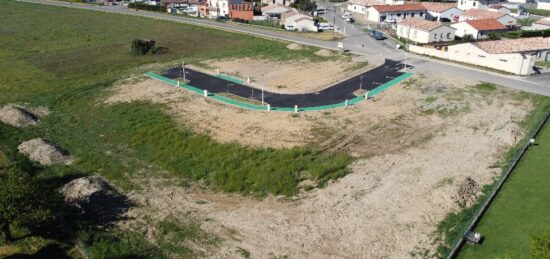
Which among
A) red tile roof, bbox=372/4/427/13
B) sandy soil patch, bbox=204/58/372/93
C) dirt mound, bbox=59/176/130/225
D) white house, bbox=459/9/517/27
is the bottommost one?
dirt mound, bbox=59/176/130/225

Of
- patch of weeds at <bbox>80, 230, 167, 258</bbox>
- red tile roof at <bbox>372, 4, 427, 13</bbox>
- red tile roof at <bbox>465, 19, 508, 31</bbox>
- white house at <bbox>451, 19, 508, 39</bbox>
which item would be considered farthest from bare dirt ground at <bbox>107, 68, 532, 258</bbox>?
red tile roof at <bbox>372, 4, 427, 13</bbox>

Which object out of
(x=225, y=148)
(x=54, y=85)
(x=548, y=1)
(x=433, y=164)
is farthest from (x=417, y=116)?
(x=548, y=1)

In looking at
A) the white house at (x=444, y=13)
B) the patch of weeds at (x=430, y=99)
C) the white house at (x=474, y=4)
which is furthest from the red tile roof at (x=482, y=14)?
the patch of weeds at (x=430, y=99)

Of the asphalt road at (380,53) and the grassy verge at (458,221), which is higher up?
the asphalt road at (380,53)

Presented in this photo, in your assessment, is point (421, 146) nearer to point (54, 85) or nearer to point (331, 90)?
point (331, 90)

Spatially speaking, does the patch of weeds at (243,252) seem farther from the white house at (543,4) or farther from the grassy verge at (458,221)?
the white house at (543,4)

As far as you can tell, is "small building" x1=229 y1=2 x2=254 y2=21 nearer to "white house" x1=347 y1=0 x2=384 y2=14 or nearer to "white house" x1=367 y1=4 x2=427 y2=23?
"white house" x1=347 y1=0 x2=384 y2=14
